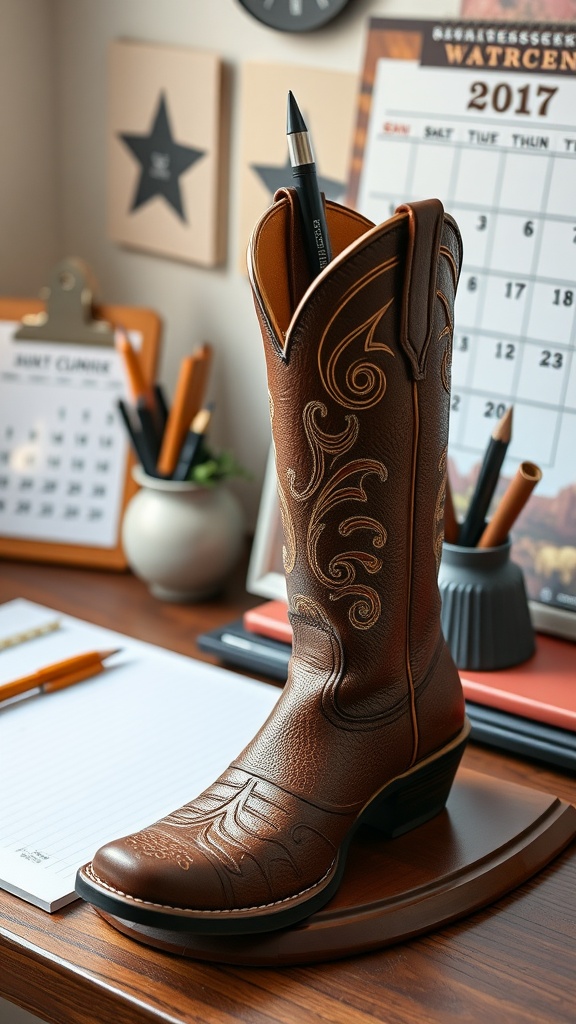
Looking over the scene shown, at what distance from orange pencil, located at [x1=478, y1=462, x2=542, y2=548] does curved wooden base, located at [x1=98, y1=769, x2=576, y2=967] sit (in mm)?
163

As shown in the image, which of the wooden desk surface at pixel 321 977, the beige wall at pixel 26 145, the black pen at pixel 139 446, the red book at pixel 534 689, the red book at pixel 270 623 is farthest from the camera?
the beige wall at pixel 26 145

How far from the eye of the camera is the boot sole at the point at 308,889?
49cm

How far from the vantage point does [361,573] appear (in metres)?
0.54

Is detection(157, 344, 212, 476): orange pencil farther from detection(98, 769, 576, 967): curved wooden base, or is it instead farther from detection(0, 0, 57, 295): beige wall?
detection(98, 769, 576, 967): curved wooden base

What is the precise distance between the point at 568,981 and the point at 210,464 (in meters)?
0.52

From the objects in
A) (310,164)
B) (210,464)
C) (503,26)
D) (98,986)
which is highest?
(503,26)

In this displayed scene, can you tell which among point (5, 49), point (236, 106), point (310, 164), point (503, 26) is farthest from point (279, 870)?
point (5, 49)

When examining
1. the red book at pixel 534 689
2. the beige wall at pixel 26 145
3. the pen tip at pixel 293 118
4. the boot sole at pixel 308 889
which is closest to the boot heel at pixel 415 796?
the boot sole at pixel 308 889

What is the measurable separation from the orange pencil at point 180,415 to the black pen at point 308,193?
393 mm

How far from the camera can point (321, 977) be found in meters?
0.50

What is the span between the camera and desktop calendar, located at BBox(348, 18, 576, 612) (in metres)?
0.78

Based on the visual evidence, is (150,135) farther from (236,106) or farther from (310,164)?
(310,164)

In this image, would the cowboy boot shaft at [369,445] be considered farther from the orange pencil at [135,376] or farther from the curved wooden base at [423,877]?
the orange pencil at [135,376]

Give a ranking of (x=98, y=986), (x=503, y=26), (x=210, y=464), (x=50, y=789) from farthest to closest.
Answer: (x=210, y=464) → (x=503, y=26) → (x=50, y=789) → (x=98, y=986)
